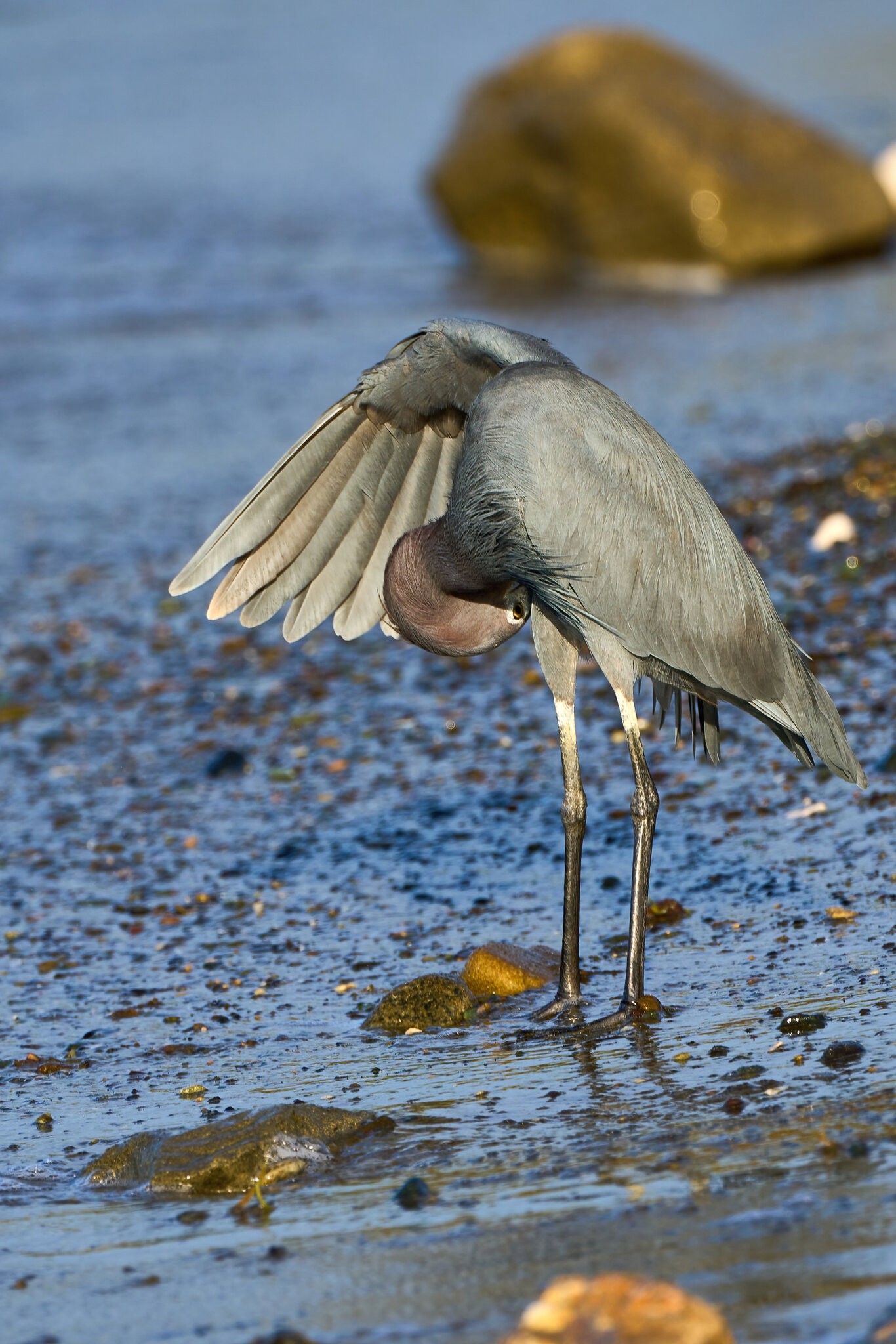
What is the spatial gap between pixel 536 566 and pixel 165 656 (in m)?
4.02

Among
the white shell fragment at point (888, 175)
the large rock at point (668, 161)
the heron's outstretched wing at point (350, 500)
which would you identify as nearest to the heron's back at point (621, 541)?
the heron's outstretched wing at point (350, 500)

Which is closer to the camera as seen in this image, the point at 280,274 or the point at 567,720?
the point at 567,720

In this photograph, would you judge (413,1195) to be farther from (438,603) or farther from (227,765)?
(227,765)

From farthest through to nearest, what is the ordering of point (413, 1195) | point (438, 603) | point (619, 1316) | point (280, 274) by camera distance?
1. point (280, 274)
2. point (438, 603)
3. point (413, 1195)
4. point (619, 1316)

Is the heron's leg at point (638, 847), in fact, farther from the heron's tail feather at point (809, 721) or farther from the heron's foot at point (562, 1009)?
the heron's tail feather at point (809, 721)

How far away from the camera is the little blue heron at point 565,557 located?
4.52m

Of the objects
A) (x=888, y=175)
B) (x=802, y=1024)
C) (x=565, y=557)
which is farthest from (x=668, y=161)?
(x=802, y=1024)

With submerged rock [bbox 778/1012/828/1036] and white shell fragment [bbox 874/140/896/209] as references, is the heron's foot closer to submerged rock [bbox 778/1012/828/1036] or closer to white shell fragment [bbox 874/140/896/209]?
submerged rock [bbox 778/1012/828/1036]

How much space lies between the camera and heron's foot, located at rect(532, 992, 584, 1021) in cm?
462

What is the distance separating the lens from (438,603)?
4691 mm

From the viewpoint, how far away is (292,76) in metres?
30.5

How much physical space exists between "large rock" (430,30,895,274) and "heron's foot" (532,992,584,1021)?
12.4 m

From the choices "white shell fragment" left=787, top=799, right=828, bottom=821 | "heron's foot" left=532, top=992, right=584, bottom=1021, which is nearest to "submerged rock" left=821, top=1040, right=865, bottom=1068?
"heron's foot" left=532, top=992, right=584, bottom=1021

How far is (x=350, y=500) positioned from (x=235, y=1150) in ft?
7.59
